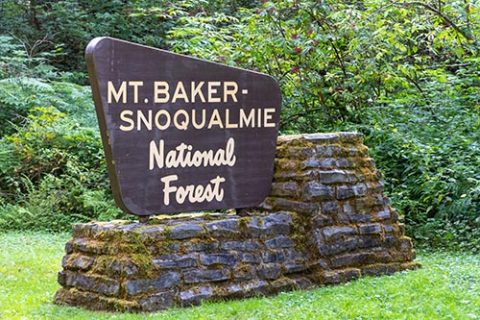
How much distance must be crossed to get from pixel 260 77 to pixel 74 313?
2.69 metres

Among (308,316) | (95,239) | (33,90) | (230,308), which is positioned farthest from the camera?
(33,90)

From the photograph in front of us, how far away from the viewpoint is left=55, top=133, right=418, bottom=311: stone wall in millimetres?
5801

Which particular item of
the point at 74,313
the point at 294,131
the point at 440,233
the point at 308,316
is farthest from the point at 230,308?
the point at 294,131

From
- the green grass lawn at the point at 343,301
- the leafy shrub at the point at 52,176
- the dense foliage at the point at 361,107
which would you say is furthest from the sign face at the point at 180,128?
the leafy shrub at the point at 52,176

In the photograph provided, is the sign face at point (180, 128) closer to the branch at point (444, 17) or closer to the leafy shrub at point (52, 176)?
the branch at point (444, 17)

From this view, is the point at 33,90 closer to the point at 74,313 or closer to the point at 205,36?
the point at 205,36

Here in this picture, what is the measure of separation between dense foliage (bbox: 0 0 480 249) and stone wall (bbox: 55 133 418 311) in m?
2.13

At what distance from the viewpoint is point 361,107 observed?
37.0ft

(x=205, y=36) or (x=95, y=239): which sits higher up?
(x=205, y=36)

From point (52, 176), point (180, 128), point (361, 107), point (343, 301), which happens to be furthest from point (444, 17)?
point (52, 176)

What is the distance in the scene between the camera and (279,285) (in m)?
6.40

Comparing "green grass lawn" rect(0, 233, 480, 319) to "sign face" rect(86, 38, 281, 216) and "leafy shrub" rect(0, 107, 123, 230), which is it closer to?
"sign face" rect(86, 38, 281, 216)

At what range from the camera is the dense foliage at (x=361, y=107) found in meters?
9.63

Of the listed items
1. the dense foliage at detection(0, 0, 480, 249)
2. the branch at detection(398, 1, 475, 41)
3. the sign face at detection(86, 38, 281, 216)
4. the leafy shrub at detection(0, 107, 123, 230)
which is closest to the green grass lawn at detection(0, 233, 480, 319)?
the sign face at detection(86, 38, 281, 216)
